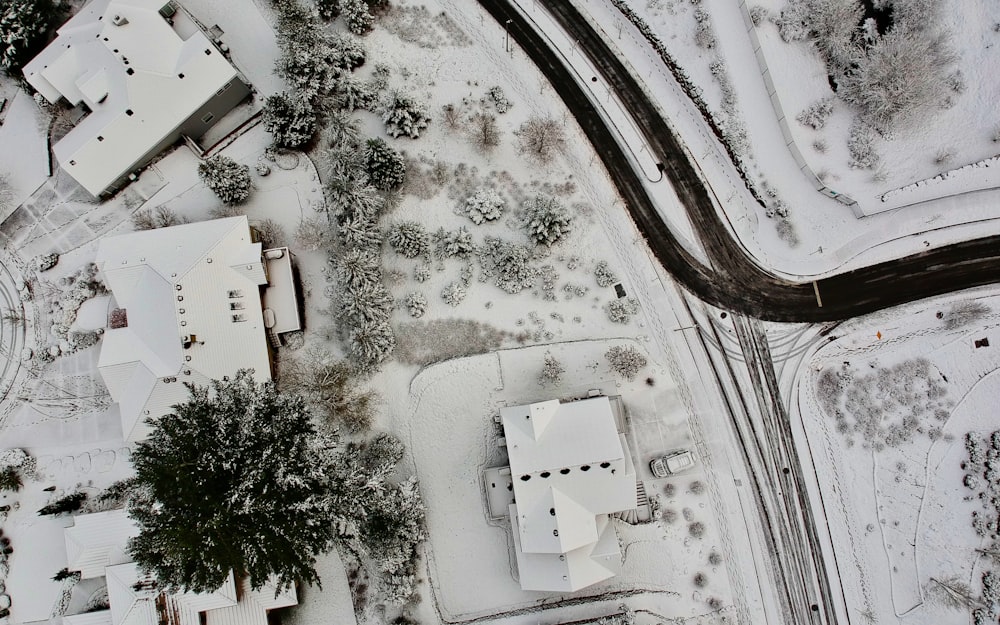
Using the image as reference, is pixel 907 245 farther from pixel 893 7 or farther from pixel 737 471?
pixel 737 471

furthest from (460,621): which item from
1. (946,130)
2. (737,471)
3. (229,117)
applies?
(946,130)

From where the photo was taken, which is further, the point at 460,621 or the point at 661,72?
the point at 661,72

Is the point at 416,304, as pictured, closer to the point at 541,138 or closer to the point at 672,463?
the point at 541,138

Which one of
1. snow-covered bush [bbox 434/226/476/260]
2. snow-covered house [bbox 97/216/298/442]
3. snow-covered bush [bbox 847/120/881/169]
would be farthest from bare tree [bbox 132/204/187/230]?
snow-covered bush [bbox 847/120/881/169]

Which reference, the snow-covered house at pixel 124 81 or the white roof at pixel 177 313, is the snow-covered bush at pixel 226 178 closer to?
the white roof at pixel 177 313

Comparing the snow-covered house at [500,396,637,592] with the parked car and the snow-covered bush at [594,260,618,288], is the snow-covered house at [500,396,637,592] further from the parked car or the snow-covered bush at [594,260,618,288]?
the snow-covered bush at [594,260,618,288]

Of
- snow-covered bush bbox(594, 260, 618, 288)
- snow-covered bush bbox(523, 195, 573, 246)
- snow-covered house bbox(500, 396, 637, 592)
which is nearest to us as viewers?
snow-covered house bbox(500, 396, 637, 592)
